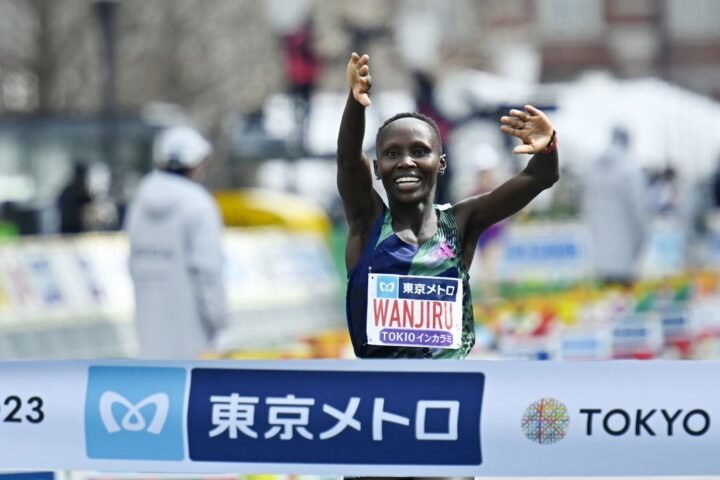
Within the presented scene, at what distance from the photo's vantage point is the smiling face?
5.28 metres

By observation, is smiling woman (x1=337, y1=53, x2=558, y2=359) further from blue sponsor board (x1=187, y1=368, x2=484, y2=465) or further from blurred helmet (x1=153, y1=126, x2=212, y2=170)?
blurred helmet (x1=153, y1=126, x2=212, y2=170)

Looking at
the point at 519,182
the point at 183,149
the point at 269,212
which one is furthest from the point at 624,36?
the point at 519,182

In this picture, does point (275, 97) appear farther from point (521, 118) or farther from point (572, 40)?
point (521, 118)

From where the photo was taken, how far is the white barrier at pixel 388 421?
17.0 feet

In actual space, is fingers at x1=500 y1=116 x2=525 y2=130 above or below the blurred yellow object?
below

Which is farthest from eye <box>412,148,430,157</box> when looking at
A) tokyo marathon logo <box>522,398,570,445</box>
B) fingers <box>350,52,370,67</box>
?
tokyo marathon logo <box>522,398,570,445</box>

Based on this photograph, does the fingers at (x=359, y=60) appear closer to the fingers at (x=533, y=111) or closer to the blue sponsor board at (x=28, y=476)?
the fingers at (x=533, y=111)

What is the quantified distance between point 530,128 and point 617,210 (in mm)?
12283

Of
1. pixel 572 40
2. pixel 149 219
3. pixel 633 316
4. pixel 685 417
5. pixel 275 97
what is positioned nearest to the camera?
pixel 685 417

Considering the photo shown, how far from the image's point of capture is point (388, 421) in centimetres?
523

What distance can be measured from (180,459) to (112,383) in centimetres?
30

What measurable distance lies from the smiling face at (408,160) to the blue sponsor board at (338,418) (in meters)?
0.51

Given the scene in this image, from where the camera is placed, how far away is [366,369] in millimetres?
5273

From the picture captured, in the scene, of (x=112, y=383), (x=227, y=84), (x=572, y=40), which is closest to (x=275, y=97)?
(x=227, y=84)
